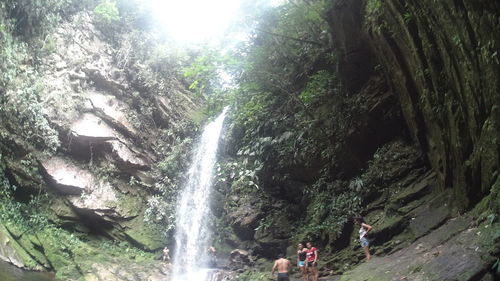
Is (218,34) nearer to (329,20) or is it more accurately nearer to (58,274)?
(329,20)

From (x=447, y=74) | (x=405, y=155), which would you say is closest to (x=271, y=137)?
(x=405, y=155)

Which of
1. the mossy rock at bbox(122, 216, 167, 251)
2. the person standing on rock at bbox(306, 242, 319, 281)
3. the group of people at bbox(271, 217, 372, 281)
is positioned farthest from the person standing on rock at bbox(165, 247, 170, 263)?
the person standing on rock at bbox(306, 242, 319, 281)

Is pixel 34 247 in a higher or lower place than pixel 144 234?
higher

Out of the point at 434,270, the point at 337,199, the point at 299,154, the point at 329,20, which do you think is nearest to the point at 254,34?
the point at 329,20

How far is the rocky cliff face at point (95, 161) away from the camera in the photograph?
14.0m

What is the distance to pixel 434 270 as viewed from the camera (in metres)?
5.05

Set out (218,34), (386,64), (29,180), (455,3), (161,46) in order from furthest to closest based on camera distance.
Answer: (161,46)
(29,180)
(218,34)
(386,64)
(455,3)

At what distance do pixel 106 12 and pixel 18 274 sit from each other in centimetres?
1436

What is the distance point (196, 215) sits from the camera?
1789cm

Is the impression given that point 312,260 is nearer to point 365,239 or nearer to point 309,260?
point 309,260

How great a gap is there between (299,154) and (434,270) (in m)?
7.91

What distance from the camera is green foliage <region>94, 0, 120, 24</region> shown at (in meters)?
19.9

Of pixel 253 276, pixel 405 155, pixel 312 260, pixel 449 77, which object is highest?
pixel 449 77

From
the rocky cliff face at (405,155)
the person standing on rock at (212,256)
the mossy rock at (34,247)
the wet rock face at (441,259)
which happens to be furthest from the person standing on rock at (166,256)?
the wet rock face at (441,259)
